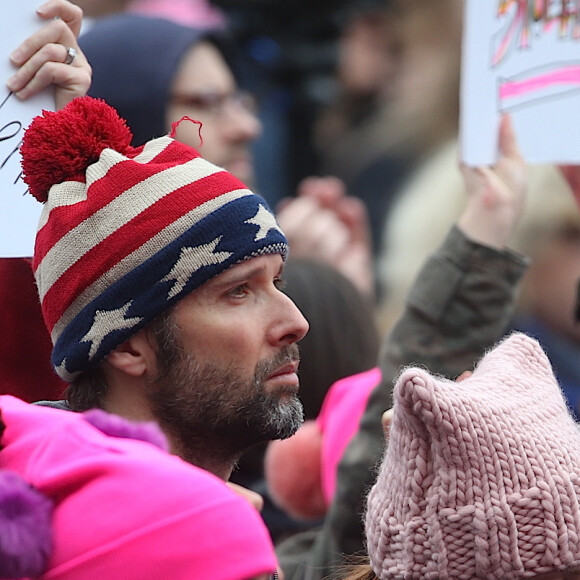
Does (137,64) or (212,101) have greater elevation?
(137,64)

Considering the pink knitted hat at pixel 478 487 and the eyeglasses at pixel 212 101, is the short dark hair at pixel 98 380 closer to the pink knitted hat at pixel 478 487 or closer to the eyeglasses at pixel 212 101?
the pink knitted hat at pixel 478 487

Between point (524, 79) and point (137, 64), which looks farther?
point (137, 64)

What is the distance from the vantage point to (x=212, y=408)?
6.31ft

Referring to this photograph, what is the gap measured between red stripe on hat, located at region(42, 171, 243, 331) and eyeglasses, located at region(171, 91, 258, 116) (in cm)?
145

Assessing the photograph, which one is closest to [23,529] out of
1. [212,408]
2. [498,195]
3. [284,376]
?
[212,408]

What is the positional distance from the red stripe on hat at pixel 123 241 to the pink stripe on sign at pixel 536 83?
42.6 inches

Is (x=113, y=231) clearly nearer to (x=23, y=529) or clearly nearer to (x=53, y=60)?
(x=53, y=60)

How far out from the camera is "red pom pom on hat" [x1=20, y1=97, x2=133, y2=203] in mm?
1929

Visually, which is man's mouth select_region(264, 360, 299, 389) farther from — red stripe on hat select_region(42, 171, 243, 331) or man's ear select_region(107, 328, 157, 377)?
red stripe on hat select_region(42, 171, 243, 331)

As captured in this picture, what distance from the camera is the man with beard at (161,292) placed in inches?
74.8

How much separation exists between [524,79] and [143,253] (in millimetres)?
1277

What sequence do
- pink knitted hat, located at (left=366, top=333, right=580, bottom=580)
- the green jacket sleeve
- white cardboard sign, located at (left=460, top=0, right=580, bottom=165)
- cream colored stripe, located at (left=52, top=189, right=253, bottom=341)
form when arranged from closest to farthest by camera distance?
pink knitted hat, located at (left=366, top=333, right=580, bottom=580)
cream colored stripe, located at (left=52, top=189, right=253, bottom=341)
the green jacket sleeve
white cardboard sign, located at (left=460, top=0, right=580, bottom=165)

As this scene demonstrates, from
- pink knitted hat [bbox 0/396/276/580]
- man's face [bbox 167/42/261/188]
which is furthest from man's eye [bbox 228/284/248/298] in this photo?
man's face [bbox 167/42/261/188]

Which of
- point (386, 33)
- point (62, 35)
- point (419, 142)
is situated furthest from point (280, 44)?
point (62, 35)
